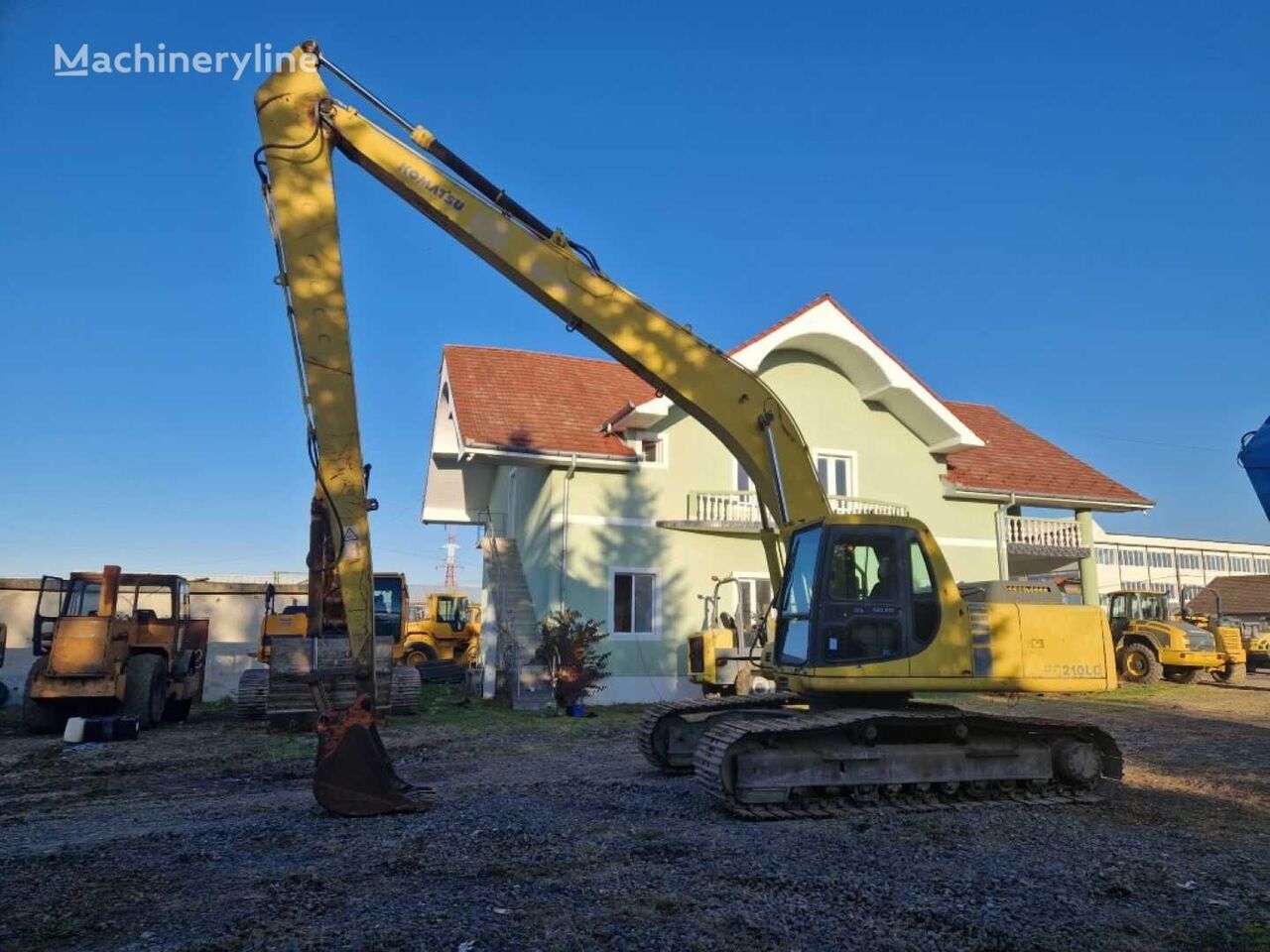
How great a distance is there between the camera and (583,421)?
2055 cm

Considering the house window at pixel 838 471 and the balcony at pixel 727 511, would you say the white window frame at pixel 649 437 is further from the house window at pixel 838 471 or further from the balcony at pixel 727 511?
the house window at pixel 838 471

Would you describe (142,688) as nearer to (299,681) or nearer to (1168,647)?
(299,681)

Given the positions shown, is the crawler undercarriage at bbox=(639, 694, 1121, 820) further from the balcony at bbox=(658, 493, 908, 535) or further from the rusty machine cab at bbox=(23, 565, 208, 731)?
the balcony at bbox=(658, 493, 908, 535)

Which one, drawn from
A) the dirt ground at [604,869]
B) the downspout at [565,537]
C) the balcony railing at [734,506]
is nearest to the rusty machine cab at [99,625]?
the dirt ground at [604,869]

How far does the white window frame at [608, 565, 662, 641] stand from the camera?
19.4 meters

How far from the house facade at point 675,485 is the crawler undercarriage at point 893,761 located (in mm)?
10169

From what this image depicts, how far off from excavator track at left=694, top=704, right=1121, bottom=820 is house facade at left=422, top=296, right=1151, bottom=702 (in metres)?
10.2

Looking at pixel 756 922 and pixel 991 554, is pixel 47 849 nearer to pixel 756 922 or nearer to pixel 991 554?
pixel 756 922

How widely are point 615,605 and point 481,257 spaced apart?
1156 centimetres

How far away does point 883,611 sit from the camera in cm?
835

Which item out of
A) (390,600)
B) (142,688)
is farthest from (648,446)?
(142,688)

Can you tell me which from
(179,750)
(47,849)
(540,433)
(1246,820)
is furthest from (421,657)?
(1246,820)

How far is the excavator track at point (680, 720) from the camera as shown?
950 cm

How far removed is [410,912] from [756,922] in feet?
5.99
